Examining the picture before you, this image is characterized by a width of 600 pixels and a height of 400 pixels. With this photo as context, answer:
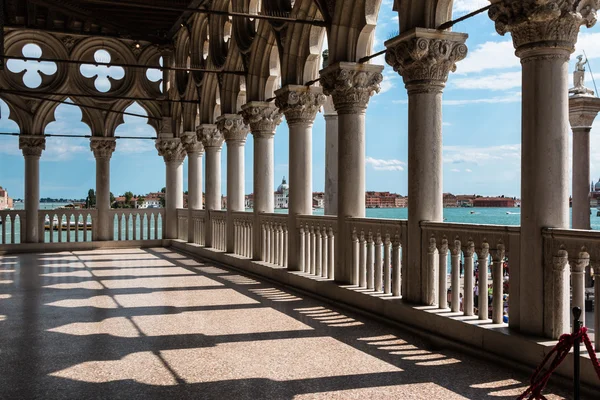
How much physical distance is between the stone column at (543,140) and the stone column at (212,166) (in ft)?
36.0

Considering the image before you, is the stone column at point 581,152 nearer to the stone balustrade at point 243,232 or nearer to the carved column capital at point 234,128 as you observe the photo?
the stone balustrade at point 243,232

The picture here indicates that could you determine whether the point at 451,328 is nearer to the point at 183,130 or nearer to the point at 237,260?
the point at 237,260

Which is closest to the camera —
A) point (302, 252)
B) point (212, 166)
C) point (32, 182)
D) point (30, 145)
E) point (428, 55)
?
point (428, 55)

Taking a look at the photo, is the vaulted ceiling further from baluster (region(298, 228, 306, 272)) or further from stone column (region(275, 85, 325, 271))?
baluster (region(298, 228, 306, 272))

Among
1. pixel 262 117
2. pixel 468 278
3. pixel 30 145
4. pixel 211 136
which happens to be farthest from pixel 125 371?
pixel 30 145

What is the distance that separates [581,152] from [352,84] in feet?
11.4

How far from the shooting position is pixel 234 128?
1373 centimetres

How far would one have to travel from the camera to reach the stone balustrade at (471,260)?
5492mm

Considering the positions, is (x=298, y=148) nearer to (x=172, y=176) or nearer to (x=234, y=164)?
(x=234, y=164)

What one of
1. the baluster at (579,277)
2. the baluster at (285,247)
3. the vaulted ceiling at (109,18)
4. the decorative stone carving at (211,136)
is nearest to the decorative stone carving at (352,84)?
the baluster at (285,247)

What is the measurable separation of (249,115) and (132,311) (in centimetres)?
515

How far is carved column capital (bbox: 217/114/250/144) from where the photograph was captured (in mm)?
13688

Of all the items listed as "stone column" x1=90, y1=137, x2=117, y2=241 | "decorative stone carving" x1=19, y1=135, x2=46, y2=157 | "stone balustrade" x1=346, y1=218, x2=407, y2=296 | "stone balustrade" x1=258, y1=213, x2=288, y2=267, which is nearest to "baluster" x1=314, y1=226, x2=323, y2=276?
"stone balustrade" x1=346, y1=218, x2=407, y2=296

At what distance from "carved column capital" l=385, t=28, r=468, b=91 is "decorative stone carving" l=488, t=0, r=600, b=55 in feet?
4.73
